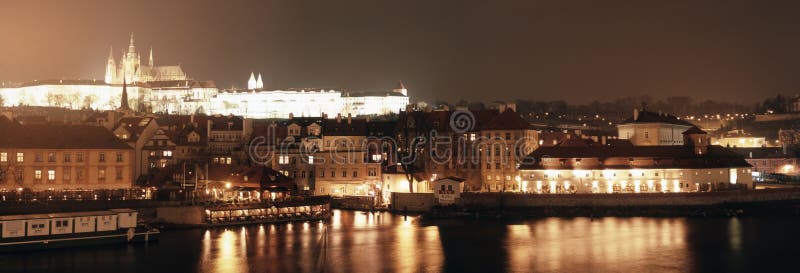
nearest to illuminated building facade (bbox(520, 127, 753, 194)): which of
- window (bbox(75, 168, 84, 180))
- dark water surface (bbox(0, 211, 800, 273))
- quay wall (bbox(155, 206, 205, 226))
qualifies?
dark water surface (bbox(0, 211, 800, 273))

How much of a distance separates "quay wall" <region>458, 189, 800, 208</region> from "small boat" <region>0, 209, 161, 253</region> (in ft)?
60.1

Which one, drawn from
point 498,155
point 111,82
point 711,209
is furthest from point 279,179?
point 111,82

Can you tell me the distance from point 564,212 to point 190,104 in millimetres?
117009

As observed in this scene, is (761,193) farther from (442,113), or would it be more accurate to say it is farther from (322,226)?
(322,226)

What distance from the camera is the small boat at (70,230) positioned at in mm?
34125

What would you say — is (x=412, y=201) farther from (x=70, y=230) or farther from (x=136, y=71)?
(x=136, y=71)

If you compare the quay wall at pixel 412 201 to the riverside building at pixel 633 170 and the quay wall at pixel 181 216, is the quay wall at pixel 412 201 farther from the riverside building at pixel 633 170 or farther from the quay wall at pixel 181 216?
the quay wall at pixel 181 216

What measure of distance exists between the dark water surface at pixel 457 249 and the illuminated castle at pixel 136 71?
140277mm

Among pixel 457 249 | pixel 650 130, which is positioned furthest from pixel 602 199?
pixel 650 130

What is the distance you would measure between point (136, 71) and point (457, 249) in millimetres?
151351

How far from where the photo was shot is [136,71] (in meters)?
175

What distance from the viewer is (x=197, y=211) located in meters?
41.4

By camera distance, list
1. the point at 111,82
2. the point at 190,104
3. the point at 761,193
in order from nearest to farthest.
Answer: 1. the point at 761,193
2. the point at 190,104
3. the point at 111,82

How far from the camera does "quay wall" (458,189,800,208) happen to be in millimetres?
46906
